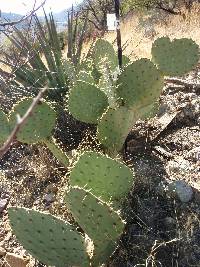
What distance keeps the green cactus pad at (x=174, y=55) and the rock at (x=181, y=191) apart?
737 mm

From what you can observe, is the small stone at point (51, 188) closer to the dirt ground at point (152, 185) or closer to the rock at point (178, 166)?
the dirt ground at point (152, 185)

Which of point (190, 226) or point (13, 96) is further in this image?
point (13, 96)

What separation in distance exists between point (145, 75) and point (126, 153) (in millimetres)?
637

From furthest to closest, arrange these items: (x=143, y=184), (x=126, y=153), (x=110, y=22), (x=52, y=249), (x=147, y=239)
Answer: (x=110, y=22) → (x=126, y=153) → (x=143, y=184) → (x=147, y=239) → (x=52, y=249)

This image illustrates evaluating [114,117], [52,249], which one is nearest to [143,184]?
[114,117]

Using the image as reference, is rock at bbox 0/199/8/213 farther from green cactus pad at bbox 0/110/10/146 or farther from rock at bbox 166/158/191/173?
rock at bbox 166/158/191/173

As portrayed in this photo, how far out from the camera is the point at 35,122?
10.1 feet

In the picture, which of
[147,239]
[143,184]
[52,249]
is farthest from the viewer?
[143,184]

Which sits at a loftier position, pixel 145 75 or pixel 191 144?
pixel 145 75

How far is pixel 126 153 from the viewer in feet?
11.1

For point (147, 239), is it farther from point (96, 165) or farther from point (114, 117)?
point (114, 117)

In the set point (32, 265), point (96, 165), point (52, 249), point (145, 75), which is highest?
point (145, 75)

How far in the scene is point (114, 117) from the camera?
9.77ft

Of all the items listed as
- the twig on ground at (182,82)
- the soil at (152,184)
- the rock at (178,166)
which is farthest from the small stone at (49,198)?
the twig on ground at (182,82)
